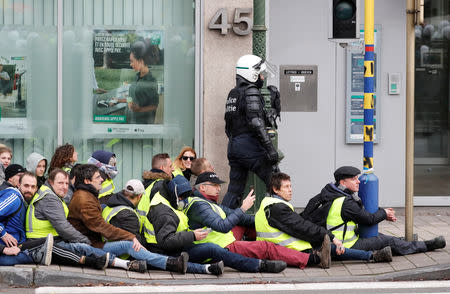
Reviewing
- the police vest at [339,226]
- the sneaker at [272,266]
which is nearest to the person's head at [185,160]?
the police vest at [339,226]

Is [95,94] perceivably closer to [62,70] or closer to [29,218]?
[62,70]

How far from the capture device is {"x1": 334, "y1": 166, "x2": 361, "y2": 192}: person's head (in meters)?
10.4

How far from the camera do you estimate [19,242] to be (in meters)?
9.62

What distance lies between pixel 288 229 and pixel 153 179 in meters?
1.52

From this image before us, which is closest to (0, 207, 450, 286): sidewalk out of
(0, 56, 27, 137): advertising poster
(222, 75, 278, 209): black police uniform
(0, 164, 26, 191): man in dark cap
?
(0, 164, 26, 191): man in dark cap

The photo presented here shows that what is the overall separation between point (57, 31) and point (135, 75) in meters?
1.17

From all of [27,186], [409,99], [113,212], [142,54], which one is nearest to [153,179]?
[113,212]

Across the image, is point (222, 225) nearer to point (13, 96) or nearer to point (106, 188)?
point (106, 188)

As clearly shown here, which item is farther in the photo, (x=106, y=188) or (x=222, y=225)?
(x=106, y=188)

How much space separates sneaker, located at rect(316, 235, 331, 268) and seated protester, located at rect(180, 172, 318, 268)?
0.04ft

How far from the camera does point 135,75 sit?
13.1m

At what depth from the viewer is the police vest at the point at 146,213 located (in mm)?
9859

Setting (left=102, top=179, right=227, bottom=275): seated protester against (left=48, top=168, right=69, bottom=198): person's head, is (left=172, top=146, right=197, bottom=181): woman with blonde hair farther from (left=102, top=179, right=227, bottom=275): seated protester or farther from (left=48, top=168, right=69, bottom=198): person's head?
(left=48, top=168, right=69, bottom=198): person's head

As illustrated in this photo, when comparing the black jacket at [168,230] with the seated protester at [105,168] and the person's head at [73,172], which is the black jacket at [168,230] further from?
the seated protester at [105,168]
